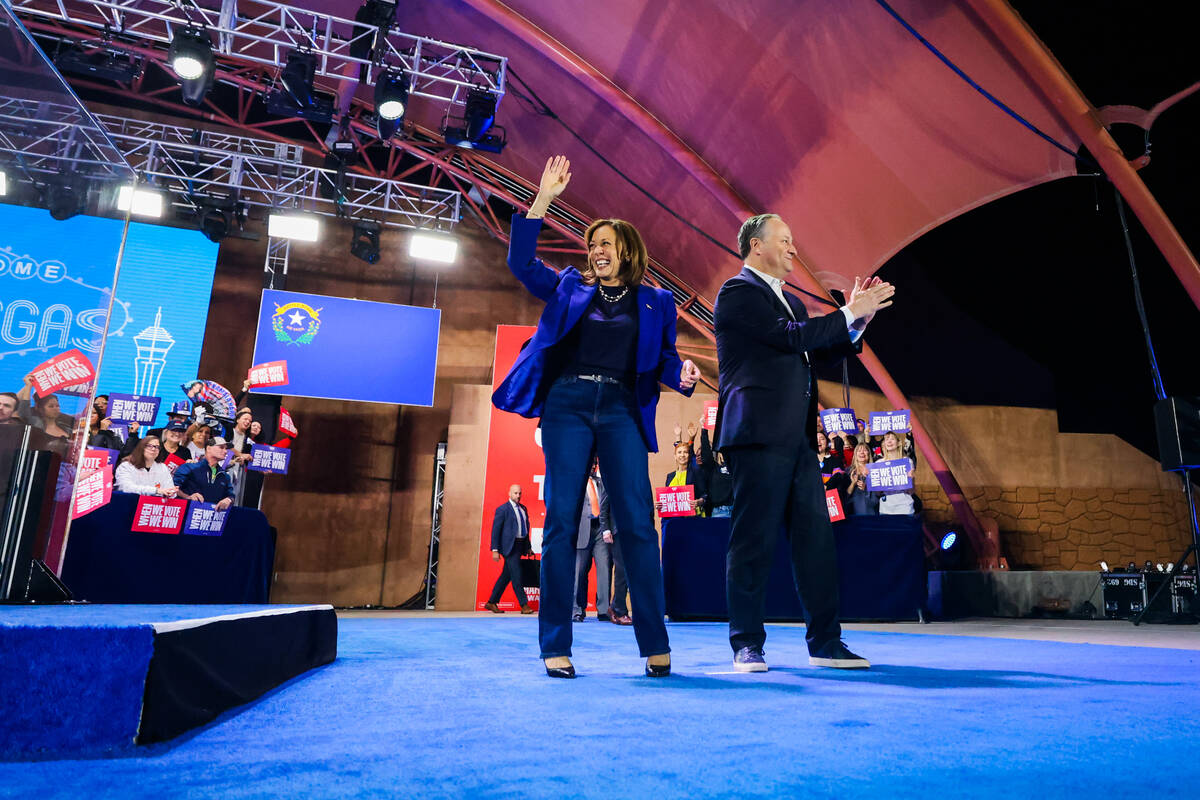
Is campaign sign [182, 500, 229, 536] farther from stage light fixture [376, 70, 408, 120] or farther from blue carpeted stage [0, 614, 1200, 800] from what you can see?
blue carpeted stage [0, 614, 1200, 800]

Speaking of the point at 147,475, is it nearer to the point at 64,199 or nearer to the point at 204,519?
the point at 204,519

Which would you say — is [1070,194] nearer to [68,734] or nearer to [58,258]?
[58,258]

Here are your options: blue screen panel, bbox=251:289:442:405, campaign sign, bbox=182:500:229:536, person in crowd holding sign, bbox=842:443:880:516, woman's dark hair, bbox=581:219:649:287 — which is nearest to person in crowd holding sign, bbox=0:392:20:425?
woman's dark hair, bbox=581:219:649:287

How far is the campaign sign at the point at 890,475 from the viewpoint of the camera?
679 centimetres

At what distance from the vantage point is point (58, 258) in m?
2.87

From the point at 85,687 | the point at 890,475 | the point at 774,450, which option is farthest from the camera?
the point at 890,475

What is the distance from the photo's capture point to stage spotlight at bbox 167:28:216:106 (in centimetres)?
749

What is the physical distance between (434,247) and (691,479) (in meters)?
5.45

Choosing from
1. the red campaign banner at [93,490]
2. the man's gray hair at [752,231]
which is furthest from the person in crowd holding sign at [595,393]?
the red campaign banner at [93,490]

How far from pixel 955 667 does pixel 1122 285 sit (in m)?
6.61

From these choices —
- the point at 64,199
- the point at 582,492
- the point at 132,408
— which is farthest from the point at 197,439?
the point at 582,492

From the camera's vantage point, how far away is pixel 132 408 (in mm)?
7410

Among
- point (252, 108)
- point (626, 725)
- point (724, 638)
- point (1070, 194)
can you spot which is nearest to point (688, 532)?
point (724, 638)

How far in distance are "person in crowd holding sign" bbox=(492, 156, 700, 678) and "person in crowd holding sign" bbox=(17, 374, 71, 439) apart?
176 centimetres
